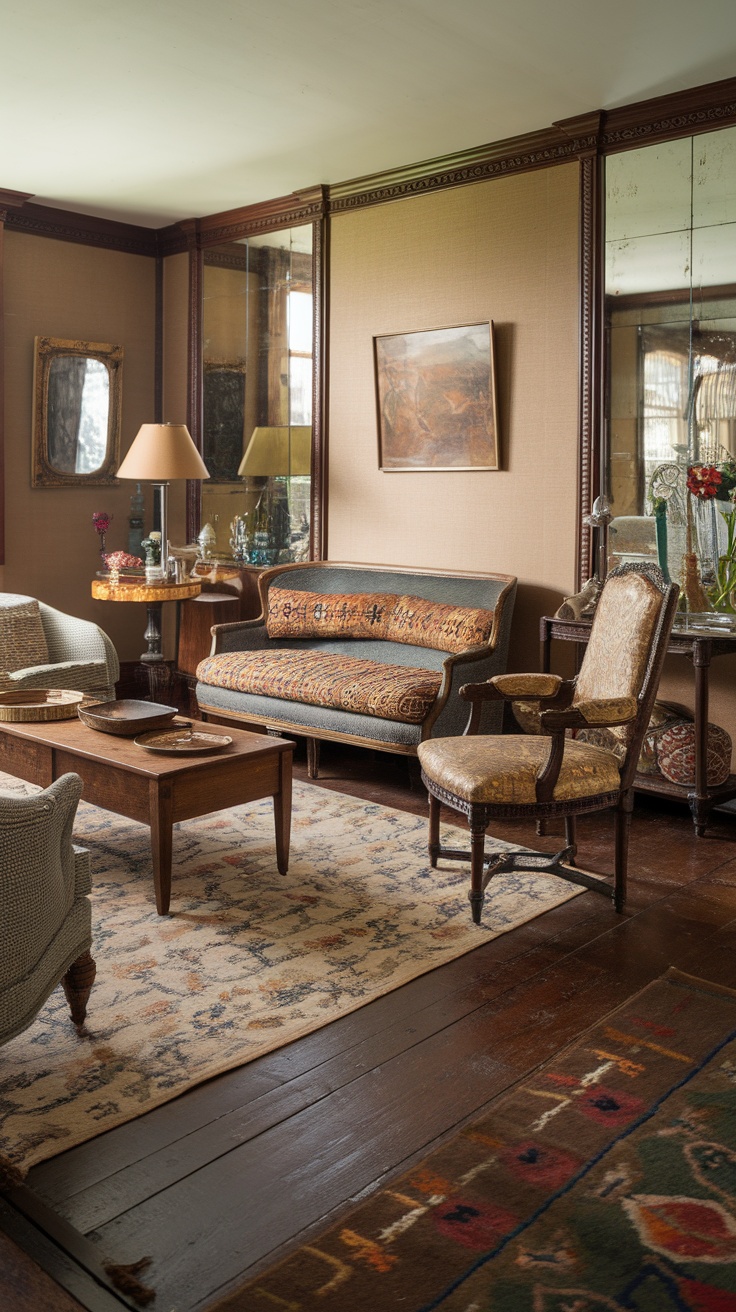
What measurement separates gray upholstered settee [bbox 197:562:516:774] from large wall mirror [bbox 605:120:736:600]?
31.4 inches

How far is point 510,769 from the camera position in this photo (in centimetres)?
337

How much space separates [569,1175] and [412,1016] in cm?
73

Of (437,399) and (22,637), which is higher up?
(437,399)

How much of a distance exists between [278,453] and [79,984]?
4.46 metres

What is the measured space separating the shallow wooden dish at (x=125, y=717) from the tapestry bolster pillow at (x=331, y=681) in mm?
1068

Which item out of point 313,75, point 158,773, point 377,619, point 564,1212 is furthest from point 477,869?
point 313,75

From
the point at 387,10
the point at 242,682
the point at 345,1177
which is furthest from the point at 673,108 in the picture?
the point at 345,1177

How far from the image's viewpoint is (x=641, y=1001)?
2895 mm

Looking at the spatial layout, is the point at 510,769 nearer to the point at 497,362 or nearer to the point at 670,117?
the point at 497,362

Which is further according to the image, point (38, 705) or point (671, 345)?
point (671, 345)

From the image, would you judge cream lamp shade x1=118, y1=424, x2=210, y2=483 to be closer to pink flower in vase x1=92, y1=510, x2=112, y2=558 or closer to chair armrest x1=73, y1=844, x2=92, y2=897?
pink flower in vase x1=92, y1=510, x2=112, y2=558

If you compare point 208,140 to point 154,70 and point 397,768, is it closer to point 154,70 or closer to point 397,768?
point 154,70

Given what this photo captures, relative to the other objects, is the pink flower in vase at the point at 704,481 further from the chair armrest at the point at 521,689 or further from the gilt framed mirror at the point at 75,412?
the gilt framed mirror at the point at 75,412

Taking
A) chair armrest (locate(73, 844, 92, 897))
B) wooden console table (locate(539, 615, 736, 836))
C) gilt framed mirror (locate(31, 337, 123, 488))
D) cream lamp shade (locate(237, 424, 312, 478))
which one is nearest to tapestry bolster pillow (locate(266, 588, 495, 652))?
wooden console table (locate(539, 615, 736, 836))
